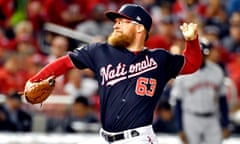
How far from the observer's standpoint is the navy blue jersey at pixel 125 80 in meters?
6.63

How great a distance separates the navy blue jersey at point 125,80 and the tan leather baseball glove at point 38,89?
267 mm

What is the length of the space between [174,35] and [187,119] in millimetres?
2702

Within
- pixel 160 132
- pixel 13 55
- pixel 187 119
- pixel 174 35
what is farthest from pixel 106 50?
pixel 174 35

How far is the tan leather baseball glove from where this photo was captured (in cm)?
660

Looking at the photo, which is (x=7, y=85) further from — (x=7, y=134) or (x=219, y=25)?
(x=219, y=25)

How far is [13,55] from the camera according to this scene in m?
11.6

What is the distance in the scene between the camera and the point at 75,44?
41.4 feet

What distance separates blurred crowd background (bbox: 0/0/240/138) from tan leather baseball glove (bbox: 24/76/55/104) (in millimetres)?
4043

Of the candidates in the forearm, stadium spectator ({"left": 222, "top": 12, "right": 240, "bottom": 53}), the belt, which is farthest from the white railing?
the belt

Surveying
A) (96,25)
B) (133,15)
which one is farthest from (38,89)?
(96,25)

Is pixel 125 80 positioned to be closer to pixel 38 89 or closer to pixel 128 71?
pixel 128 71

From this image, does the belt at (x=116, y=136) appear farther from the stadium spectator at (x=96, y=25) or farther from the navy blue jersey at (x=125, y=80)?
the stadium spectator at (x=96, y=25)

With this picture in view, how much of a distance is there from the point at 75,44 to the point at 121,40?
592cm

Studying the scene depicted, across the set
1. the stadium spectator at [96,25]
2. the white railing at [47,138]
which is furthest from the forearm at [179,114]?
the stadium spectator at [96,25]
